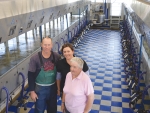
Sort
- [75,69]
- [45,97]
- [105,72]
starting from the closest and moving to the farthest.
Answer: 1. [75,69]
2. [45,97]
3. [105,72]

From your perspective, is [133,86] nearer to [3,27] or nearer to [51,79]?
Answer: [51,79]

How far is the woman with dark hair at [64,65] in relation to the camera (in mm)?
1885

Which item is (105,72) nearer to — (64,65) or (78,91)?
(64,65)

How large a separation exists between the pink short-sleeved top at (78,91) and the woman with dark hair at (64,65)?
0.62 ft

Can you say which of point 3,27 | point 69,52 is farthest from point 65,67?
point 3,27

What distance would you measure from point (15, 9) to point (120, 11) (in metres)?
7.82

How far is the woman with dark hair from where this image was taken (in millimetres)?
1885

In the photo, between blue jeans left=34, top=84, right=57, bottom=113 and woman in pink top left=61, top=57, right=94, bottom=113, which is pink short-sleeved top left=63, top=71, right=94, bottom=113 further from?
blue jeans left=34, top=84, right=57, bottom=113

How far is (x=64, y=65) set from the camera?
195 cm

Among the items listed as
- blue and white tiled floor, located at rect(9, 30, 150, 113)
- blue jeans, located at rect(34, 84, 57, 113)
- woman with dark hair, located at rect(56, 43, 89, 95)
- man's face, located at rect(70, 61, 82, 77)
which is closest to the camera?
man's face, located at rect(70, 61, 82, 77)

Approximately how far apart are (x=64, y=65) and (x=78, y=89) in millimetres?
349

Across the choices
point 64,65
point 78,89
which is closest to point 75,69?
point 78,89

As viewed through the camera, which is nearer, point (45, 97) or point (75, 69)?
point (75, 69)

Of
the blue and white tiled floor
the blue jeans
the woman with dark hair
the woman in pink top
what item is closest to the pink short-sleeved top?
the woman in pink top
